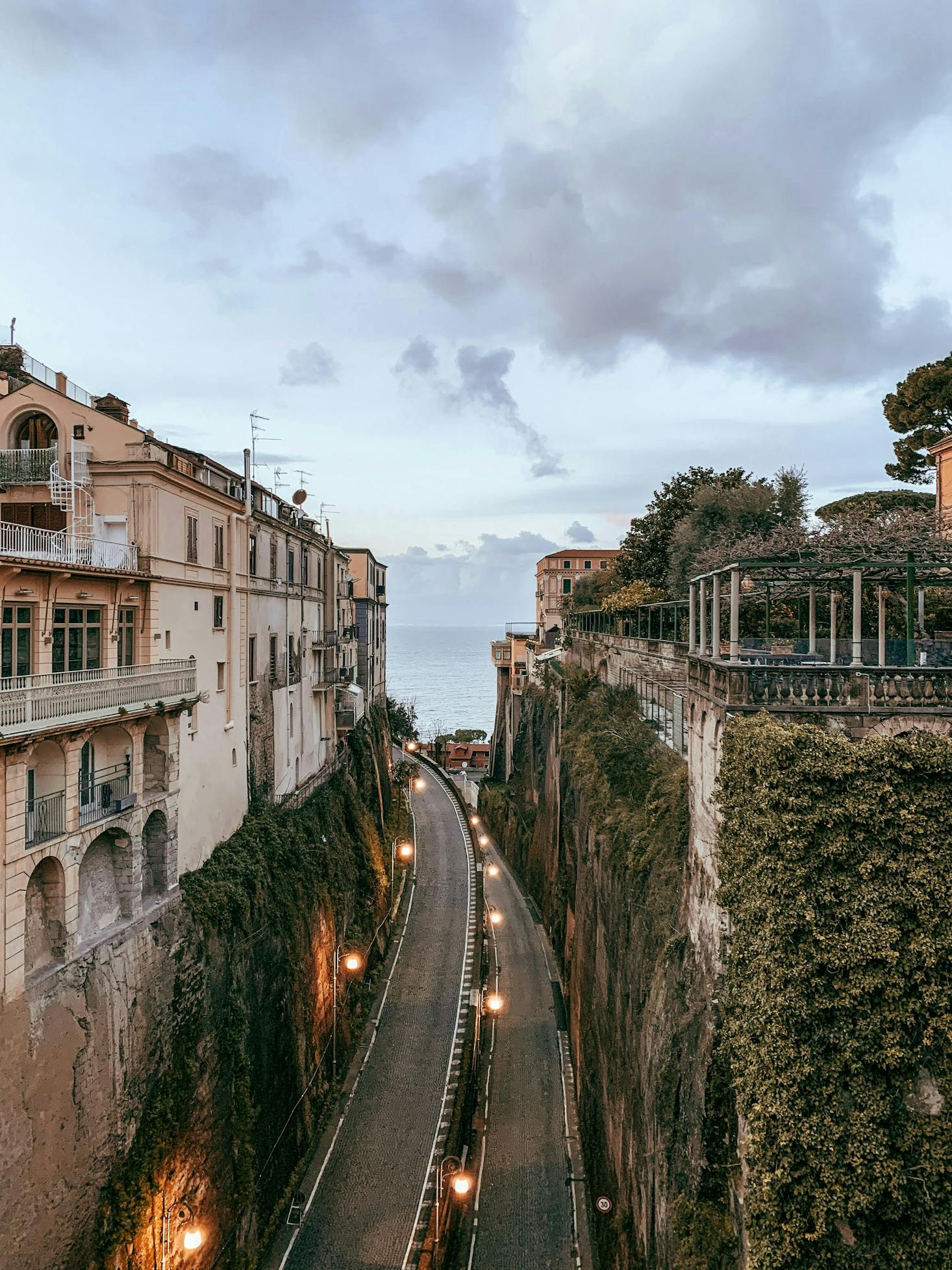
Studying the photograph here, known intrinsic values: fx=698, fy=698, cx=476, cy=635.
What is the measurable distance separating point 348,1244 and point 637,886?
1152 centimetres

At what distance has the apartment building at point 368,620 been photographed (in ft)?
150

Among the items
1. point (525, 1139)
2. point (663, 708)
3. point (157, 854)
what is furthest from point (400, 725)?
point (157, 854)

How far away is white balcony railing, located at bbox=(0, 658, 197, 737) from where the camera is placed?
11891 mm

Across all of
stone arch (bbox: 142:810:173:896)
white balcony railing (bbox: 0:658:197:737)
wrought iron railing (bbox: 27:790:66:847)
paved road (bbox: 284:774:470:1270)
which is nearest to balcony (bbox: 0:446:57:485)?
white balcony railing (bbox: 0:658:197:737)

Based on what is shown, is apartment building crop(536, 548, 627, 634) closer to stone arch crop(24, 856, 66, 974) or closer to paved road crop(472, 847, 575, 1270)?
paved road crop(472, 847, 575, 1270)

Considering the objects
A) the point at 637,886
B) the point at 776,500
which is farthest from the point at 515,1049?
the point at 776,500

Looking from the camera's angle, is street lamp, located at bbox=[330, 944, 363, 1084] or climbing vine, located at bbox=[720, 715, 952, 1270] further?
street lamp, located at bbox=[330, 944, 363, 1084]

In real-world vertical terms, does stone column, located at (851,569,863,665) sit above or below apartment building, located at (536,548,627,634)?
below

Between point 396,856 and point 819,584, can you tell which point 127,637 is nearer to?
point 819,584

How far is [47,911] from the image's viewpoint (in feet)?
43.0

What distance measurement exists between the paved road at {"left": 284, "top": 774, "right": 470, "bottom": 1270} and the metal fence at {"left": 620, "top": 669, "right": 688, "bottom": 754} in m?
13.2

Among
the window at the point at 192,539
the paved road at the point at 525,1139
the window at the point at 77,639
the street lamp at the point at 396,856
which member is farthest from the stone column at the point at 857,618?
the street lamp at the point at 396,856

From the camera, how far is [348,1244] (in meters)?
17.3

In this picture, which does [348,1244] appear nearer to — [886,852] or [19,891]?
[19,891]
